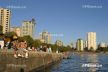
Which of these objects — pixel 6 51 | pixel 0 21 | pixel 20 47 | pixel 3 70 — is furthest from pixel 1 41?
pixel 0 21

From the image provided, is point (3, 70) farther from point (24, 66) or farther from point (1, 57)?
point (24, 66)

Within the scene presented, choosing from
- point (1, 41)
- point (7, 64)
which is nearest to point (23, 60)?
point (7, 64)

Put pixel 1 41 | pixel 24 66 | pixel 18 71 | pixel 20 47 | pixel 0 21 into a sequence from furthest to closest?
pixel 0 21 < pixel 1 41 < pixel 24 66 < pixel 18 71 < pixel 20 47

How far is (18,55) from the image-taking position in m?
24.8

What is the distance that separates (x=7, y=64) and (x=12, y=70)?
Answer: 74cm

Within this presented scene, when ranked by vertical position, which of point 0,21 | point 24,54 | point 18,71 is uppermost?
point 0,21

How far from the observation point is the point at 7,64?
26.1 metres

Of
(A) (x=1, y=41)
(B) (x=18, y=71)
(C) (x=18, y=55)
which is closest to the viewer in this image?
(C) (x=18, y=55)

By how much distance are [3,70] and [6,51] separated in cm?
240

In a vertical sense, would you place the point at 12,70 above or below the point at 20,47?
below

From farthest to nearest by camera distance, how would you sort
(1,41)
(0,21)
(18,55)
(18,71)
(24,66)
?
(0,21) → (1,41) → (24,66) → (18,71) → (18,55)

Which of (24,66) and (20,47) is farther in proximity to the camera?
(24,66)

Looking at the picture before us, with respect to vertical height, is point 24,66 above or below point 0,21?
below

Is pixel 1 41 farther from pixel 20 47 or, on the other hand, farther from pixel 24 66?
pixel 20 47
